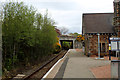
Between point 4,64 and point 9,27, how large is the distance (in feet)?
8.03

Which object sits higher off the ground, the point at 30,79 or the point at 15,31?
the point at 15,31

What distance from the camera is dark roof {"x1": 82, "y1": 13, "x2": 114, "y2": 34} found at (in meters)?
20.0

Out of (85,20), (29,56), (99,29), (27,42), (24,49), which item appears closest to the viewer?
(27,42)

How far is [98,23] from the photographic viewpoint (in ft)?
71.5

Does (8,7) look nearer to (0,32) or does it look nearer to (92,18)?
(0,32)

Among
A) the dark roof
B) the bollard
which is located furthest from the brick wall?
the bollard

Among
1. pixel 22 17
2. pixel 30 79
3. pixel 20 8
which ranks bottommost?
pixel 30 79

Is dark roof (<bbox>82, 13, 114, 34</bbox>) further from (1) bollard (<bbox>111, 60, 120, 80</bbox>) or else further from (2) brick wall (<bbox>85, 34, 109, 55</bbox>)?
(1) bollard (<bbox>111, 60, 120, 80</bbox>)

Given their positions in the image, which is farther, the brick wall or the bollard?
the brick wall

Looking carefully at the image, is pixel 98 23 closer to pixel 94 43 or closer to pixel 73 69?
pixel 94 43

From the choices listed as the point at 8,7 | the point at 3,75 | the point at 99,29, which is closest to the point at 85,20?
the point at 99,29

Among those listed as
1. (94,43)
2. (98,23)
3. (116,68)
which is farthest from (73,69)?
(98,23)

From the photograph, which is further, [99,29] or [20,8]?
[99,29]

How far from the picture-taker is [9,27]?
913 centimetres
